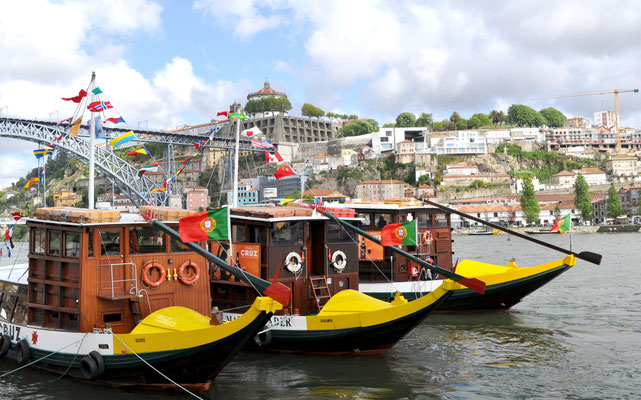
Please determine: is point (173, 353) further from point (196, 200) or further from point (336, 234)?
point (196, 200)

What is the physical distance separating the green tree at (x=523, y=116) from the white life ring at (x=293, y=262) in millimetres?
143427

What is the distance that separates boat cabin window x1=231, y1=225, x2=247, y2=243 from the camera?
14.8 m

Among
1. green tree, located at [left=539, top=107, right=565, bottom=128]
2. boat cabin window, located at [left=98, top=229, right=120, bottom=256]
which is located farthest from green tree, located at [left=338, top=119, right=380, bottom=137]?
boat cabin window, located at [left=98, top=229, right=120, bottom=256]

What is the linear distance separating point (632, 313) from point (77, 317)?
15904 millimetres

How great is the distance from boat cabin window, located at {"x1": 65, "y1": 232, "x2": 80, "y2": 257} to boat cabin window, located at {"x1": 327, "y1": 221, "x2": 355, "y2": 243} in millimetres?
5496

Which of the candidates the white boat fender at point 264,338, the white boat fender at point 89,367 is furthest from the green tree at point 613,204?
the white boat fender at point 89,367

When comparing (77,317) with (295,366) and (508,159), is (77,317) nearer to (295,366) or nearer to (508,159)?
(295,366)

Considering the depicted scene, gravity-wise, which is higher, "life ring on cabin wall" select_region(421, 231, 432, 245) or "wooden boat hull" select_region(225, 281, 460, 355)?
"life ring on cabin wall" select_region(421, 231, 432, 245)

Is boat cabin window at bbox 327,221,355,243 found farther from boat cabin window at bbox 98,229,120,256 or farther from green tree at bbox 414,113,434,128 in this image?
green tree at bbox 414,113,434,128

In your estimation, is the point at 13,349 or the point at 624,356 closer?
the point at 13,349

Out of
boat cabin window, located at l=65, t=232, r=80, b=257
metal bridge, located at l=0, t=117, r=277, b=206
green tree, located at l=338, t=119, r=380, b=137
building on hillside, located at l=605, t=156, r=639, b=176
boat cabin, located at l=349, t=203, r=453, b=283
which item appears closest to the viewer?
boat cabin window, located at l=65, t=232, r=80, b=257

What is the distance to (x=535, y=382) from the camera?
39.6 feet

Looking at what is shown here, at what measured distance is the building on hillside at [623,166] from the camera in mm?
119750

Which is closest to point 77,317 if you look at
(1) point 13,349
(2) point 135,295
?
(2) point 135,295
